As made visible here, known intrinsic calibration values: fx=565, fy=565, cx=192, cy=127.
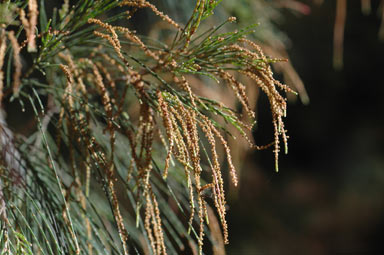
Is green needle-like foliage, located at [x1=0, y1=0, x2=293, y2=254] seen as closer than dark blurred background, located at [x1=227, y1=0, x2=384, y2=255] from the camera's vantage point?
Yes

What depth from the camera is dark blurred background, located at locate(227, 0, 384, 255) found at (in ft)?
12.1

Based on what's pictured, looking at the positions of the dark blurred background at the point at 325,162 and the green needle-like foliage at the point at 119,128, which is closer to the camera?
the green needle-like foliage at the point at 119,128

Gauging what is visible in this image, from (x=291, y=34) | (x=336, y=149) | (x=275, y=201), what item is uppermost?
(x=291, y=34)

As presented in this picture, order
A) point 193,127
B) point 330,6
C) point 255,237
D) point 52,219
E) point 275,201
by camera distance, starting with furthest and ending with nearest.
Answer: point 275,201, point 255,237, point 330,6, point 52,219, point 193,127

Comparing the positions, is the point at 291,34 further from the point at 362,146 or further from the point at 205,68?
the point at 205,68

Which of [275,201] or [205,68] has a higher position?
[275,201]

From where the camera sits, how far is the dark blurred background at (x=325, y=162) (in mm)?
3695

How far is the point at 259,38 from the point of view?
1.33m

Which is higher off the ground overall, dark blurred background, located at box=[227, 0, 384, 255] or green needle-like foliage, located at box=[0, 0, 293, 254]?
dark blurred background, located at box=[227, 0, 384, 255]

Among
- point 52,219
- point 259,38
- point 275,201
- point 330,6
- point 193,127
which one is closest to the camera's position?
point 193,127

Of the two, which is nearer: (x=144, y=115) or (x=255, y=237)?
(x=144, y=115)

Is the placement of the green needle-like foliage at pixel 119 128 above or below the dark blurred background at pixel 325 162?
below

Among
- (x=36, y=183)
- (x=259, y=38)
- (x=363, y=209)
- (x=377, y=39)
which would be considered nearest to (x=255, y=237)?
(x=363, y=209)

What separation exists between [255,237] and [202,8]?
334 cm
